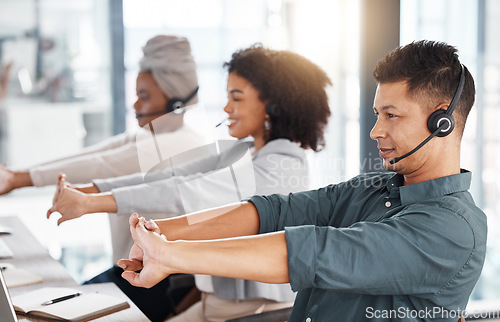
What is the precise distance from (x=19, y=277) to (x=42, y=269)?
0.12 metres

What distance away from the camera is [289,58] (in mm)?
2156

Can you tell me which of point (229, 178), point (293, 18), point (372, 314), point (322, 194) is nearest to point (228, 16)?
point (293, 18)

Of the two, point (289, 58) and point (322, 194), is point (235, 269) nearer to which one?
point (322, 194)

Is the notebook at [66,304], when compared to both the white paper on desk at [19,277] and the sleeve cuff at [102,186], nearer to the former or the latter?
the white paper on desk at [19,277]

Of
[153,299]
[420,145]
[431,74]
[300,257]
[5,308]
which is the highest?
[431,74]

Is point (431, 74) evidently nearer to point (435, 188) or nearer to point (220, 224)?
point (435, 188)

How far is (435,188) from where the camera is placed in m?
1.24

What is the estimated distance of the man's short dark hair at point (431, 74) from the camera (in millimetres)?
1252

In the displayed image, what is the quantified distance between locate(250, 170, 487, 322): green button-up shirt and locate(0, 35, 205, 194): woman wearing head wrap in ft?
3.08

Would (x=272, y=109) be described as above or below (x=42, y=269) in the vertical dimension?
above

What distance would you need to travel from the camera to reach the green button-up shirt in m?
1.04

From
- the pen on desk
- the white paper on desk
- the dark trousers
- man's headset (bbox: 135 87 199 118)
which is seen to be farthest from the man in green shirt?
man's headset (bbox: 135 87 199 118)

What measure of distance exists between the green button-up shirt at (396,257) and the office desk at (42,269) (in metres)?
0.43

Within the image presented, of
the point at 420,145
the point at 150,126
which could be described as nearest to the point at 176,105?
the point at 150,126
